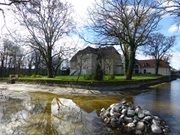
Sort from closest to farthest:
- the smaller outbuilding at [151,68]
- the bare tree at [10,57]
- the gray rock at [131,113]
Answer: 1. the gray rock at [131,113]
2. the bare tree at [10,57]
3. the smaller outbuilding at [151,68]

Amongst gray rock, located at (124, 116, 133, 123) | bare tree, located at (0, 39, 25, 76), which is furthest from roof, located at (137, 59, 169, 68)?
gray rock, located at (124, 116, 133, 123)

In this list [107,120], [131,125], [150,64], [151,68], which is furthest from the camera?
[150,64]

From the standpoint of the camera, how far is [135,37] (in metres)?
31.8

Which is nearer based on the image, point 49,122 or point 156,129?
point 156,129

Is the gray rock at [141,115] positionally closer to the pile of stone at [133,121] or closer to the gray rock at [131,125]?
the pile of stone at [133,121]

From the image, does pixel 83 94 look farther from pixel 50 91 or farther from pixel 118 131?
pixel 118 131

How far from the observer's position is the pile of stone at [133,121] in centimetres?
988

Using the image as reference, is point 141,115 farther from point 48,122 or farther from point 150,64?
point 150,64

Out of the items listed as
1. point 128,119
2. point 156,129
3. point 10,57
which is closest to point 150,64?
point 10,57

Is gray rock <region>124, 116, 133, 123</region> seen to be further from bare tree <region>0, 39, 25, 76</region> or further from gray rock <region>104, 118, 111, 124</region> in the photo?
bare tree <region>0, 39, 25, 76</region>

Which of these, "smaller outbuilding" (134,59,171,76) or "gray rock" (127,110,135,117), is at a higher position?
"smaller outbuilding" (134,59,171,76)

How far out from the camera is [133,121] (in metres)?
10.6

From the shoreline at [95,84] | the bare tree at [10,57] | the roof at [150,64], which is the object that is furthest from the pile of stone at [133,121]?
the roof at [150,64]

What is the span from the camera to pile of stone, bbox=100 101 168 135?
32.4ft
